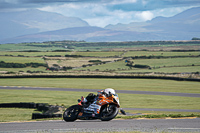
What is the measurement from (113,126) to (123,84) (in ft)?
134

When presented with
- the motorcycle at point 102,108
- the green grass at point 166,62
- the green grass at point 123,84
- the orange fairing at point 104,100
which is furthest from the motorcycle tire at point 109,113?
the green grass at point 166,62

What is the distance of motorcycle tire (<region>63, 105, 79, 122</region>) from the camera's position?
16.2 meters

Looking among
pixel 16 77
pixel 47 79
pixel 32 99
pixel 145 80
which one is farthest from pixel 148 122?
pixel 16 77

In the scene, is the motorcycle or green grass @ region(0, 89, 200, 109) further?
green grass @ region(0, 89, 200, 109)

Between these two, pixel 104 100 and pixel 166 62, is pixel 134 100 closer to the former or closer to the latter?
pixel 104 100

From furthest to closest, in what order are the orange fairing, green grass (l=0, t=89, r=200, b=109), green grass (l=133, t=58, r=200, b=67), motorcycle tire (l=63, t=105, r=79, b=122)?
green grass (l=133, t=58, r=200, b=67), green grass (l=0, t=89, r=200, b=109), motorcycle tire (l=63, t=105, r=79, b=122), the orange fairing

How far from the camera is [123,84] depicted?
5588cm

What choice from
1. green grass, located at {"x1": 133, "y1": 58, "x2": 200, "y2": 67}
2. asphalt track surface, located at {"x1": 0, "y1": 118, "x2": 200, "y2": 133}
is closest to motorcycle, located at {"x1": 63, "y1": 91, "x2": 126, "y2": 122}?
asphalt track surface, located at {"x1": 0, "y1": 118, "x2": 200, "y2": 133}

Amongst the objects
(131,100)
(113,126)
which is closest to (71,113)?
(113,126)

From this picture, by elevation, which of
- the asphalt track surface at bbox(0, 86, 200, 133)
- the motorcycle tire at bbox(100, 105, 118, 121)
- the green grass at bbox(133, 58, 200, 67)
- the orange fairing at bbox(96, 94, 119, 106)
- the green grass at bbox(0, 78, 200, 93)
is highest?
the orange fairing at bbox(96, 94, 119, 106)

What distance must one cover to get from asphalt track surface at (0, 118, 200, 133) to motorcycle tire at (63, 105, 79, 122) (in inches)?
12.6

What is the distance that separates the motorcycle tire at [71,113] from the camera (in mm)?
16172

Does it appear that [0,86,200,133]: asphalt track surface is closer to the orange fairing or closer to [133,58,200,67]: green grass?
the orange fairing

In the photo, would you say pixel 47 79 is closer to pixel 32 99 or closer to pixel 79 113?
pixel 32 99
